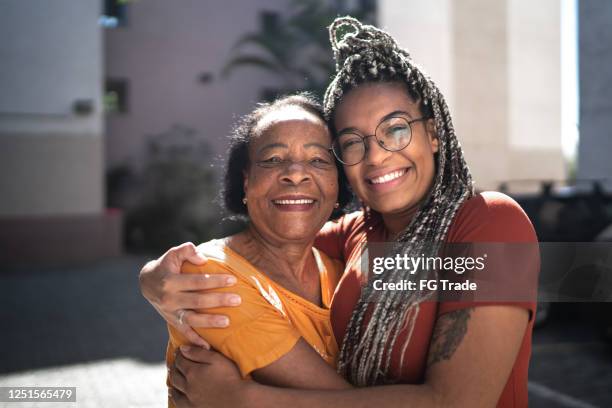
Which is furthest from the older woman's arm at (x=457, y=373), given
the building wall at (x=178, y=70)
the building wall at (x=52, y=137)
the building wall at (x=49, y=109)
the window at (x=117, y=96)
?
the window at (x=117, y=96)

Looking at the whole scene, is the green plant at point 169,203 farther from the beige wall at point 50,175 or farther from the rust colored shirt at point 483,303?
the rust colored shirt at point 483,303

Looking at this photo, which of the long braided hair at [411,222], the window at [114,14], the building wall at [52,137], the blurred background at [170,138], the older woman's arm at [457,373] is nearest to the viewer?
the older woman's arm at [457,373]

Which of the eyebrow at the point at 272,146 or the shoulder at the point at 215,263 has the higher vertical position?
the eyebrow at the point at 272,146

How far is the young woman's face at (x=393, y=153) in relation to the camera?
2037mm

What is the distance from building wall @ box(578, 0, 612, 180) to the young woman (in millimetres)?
8709

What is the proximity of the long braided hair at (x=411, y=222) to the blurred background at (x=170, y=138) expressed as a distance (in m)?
3.11

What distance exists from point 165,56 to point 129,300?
29.5 ft

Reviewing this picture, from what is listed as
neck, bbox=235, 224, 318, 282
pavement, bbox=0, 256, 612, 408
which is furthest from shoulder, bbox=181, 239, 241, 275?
pavement, bbox=0, 256, 612, 408

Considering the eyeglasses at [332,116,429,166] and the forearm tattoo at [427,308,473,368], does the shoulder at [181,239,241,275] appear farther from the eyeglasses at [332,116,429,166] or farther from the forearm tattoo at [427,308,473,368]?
the forearm tattoo at [427,308,473,368]

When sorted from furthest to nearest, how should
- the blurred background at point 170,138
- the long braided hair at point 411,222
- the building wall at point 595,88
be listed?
the building wall at point 595,88, the blurred background at point 170,138, the long braided hair at point 411,222

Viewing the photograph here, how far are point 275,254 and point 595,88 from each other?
30.0 feet

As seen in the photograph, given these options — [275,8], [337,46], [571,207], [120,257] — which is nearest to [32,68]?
[120,257]

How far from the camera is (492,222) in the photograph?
1713mm

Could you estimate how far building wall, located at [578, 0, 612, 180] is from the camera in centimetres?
962
